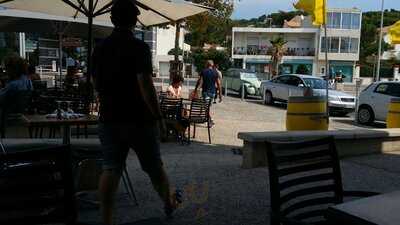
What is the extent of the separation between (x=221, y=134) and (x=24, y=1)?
556 cm

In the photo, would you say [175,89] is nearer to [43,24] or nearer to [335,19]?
[43,24]

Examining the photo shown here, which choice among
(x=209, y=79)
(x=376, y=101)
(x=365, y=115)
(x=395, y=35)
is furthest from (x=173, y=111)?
(x=395, y=35)

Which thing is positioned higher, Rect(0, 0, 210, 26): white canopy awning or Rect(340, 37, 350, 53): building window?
Rect(340, 37, 350, 53): building window

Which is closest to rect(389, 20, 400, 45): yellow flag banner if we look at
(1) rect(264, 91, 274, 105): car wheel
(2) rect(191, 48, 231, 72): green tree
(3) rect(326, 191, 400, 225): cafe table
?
(1) rect(264, 91, 274, 105): car wheel

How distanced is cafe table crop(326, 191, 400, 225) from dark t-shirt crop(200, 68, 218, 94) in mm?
12129

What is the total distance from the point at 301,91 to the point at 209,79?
819cm

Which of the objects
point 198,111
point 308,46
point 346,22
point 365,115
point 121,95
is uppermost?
point 346,22

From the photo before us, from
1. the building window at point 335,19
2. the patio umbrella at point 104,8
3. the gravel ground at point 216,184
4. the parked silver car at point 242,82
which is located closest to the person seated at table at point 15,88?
the patio umbrella at point 104,8

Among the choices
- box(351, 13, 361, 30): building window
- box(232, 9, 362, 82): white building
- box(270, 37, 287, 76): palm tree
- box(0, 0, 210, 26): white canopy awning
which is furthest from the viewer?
box(351, 13, 361, 30): building window

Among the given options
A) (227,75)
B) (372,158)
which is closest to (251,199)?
(372,158)

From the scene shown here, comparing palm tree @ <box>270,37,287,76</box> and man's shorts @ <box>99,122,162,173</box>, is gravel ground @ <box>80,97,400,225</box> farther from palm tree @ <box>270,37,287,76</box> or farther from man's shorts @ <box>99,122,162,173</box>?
palm tree @ <box>270,37,287,76</box>

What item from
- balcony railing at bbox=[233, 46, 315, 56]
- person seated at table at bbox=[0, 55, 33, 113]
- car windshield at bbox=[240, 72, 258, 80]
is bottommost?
car windshield at bbox=[240, 72, 258, 80]

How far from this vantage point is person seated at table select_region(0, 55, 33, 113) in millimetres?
6691

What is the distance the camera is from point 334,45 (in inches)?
2852
